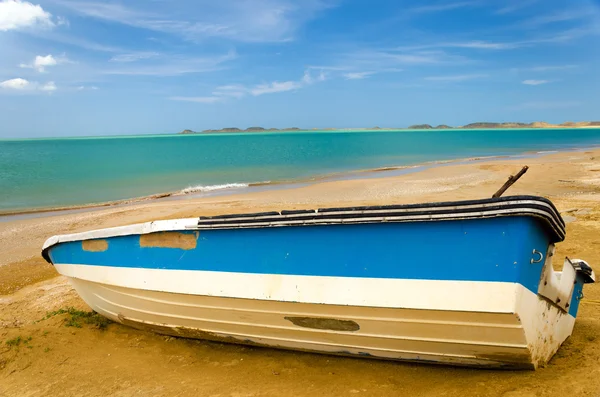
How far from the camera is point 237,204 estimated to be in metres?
13.9

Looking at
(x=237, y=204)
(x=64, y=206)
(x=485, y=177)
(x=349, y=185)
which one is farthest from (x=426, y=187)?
(x=64, y=206)

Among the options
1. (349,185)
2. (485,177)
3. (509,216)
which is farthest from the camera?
(485,177)

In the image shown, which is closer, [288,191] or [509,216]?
[509,216]

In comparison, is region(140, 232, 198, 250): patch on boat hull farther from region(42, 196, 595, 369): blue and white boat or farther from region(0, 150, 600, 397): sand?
region(0, 150, 600, 397): sand

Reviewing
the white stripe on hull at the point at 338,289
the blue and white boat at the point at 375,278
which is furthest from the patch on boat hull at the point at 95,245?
the white stripe on hull at the point at 338,289

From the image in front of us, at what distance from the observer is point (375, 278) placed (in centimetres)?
317

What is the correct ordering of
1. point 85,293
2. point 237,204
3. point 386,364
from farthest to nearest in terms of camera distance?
1. point 237,204
2. point 85,293
3. point 386,364

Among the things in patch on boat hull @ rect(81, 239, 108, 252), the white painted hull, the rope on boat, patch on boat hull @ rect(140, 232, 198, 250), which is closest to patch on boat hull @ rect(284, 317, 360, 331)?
the white painted hull

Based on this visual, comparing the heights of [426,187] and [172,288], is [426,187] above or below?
below

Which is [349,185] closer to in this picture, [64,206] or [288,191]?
[288,191]

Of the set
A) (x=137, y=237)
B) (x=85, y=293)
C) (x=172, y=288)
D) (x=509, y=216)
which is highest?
(x=509, y=216)

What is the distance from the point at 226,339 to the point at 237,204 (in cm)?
975

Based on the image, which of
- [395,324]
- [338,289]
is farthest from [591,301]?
[338,289]

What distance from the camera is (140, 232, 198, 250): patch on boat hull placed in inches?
151
